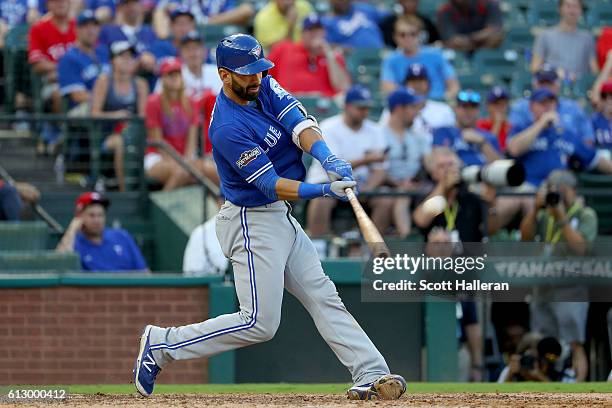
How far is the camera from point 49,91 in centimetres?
1141

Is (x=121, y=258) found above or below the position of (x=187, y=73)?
below

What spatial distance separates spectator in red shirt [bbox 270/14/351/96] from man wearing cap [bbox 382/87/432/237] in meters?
1.29

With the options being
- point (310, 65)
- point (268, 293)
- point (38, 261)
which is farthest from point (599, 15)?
point (268, 293)

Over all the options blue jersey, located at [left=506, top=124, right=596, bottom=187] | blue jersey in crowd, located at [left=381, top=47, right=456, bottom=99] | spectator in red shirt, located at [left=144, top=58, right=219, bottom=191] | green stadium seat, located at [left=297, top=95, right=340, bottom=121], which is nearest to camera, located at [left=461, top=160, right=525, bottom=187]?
blue jersey, located at [left=506, top=124, right=596, bottom=187]

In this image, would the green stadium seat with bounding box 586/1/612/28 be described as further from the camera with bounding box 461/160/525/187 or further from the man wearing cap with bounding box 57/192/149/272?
the man wearing cap with bounding box 57/192/149/272

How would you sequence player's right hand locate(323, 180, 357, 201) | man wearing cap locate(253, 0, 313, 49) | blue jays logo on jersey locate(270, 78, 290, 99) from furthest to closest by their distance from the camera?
man wearing cap locate(253, 0, 313, 49), blue jays logo on jersey locate(270, 78, 290, 99), player's right hand locate(323, 180, 357, 201)

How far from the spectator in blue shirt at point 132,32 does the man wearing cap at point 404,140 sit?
2.47 metres

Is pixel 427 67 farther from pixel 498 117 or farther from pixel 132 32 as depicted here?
pixel 132 32

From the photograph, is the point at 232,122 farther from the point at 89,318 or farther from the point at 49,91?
the point at 49,91

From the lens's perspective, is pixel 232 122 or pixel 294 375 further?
pixel 294 375

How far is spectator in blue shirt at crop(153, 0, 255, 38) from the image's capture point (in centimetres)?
1256

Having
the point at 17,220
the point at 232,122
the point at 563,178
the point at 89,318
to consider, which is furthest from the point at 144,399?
the point at 563,178

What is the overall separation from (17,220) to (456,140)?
3.59m

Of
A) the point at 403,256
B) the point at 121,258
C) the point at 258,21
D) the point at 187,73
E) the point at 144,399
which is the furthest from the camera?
the point at 258,21
